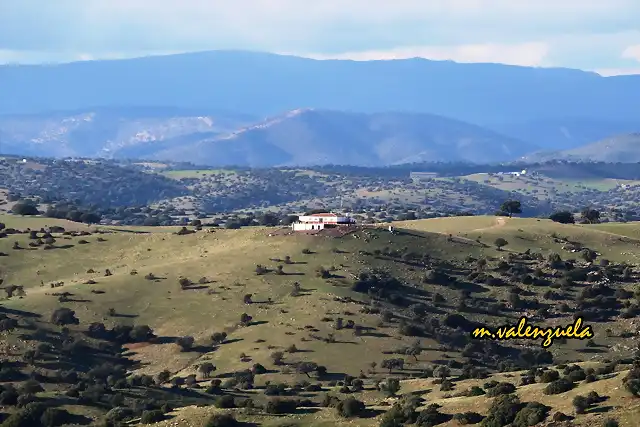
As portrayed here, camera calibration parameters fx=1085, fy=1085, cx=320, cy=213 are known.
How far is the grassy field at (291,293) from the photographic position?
76250mm

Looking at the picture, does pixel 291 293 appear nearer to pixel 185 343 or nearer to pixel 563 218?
pixel 185 343

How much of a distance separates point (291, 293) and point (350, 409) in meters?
40.4

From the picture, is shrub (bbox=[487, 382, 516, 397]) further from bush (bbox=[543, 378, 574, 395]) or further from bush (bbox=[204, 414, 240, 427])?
bush (bbox=[204, 414, 240, 427])

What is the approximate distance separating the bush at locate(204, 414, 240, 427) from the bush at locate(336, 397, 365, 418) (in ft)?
16.1

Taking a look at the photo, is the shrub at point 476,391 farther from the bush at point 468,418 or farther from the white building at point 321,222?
the white building at point 321,222

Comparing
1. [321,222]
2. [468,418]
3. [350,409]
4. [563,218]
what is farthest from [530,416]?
[563,218]

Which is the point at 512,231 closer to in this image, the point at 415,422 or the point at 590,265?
the point at 590,265

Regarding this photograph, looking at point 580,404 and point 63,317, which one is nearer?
point 580,404

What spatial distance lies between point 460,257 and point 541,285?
32.6ft

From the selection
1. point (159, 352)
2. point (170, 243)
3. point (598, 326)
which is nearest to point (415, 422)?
point (159, 352)

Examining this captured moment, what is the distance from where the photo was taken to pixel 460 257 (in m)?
105

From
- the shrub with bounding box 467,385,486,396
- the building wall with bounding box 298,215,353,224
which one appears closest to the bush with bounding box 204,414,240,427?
the shrub with bounding box 467,385,486,396

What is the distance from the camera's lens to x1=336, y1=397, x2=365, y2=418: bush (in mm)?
51000

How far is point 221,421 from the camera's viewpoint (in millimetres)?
50188
